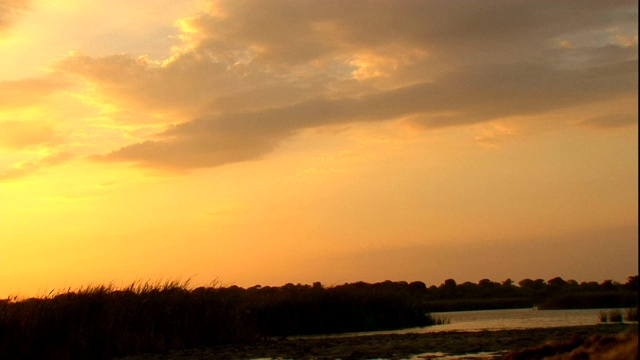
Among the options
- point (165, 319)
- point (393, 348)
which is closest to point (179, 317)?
point (165, 319)

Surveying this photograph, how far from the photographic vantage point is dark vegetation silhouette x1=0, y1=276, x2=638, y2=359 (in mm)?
26641

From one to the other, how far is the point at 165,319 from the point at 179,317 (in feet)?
2.23

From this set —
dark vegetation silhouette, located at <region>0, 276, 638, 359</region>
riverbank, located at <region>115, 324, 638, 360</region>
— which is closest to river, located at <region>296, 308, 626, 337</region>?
dark vegetation silhouette, located at <region>0, 276, 638, 359</region>

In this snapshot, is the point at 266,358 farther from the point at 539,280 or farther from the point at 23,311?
the point at 539,280

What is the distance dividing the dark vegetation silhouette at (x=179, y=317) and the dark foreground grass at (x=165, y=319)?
0.11 ft

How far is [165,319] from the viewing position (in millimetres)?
30969

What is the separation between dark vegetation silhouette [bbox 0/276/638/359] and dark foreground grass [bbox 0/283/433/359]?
3 cm

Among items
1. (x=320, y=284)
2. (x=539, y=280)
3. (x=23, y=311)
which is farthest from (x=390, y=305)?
(x=539, y=280)

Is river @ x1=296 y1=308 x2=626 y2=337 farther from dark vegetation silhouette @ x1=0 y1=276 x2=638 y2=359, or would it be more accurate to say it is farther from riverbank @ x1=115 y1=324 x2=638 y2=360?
riverbank @ x1=115 y1=324 x2=638 y2=360

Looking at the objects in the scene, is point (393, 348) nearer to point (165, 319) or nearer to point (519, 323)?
point (165, 319)

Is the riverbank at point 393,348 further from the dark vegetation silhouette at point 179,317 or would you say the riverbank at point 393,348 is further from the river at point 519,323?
the river at point 519,323

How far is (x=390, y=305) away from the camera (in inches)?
1734

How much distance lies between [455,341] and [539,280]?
211 ft

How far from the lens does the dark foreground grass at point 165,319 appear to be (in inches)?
1046
